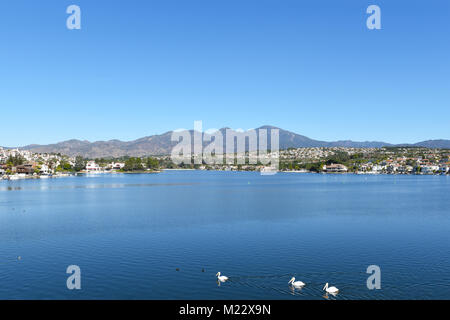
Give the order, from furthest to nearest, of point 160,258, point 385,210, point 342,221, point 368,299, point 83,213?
1. point 385,210
2. point 83,213
3. point 342,221
4. point 160,258
5. point 368,299

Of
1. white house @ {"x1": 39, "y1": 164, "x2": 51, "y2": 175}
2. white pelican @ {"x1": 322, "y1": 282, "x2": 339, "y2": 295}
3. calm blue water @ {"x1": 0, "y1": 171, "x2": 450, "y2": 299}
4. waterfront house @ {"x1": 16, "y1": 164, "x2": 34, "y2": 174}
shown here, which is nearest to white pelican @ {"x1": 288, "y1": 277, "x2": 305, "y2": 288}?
calm blue water @ {"x1": 0, "y1": 171, "x2": 450, "y2": 299}

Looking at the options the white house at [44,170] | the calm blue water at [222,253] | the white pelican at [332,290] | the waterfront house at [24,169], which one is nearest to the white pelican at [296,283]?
the calm blue water at [222,253]

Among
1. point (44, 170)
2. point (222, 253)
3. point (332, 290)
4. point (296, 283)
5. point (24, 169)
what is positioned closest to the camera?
point (332, 290)

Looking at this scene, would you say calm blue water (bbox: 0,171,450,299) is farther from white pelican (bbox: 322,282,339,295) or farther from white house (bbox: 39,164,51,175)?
white house (bbox: 39,164,51,175)

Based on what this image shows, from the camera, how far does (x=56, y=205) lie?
185ft

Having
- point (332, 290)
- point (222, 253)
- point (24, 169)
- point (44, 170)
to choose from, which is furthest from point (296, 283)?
point (44, 170)

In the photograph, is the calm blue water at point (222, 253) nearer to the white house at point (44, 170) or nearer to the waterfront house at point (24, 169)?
the waterfront house at point (24, 169)

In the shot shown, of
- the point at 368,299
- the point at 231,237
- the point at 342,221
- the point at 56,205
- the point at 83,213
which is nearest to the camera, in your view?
the point at 368,299

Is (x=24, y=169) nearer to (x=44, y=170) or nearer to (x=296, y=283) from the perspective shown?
(x=44, y=170)

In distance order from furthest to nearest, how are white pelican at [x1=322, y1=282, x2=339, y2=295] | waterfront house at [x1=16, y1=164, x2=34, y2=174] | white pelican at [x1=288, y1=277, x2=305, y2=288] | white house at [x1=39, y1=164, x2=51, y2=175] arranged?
white house at [x1=39, y1=164, x2=51, y2=175]
waterfront house at [x1=16, y1=164, x2=34, y2=174]
white pelican at [x1=288, y1=277, x2=305, y2=288]
white pelican at [x1=322, y1=282, x2=339, y2=295]

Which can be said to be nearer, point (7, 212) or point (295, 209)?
point (7, 212)

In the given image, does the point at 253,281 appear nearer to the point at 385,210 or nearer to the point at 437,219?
the point at 437,219

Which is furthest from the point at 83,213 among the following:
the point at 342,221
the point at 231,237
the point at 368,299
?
the point at 368,299

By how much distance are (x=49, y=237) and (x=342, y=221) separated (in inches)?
1181
